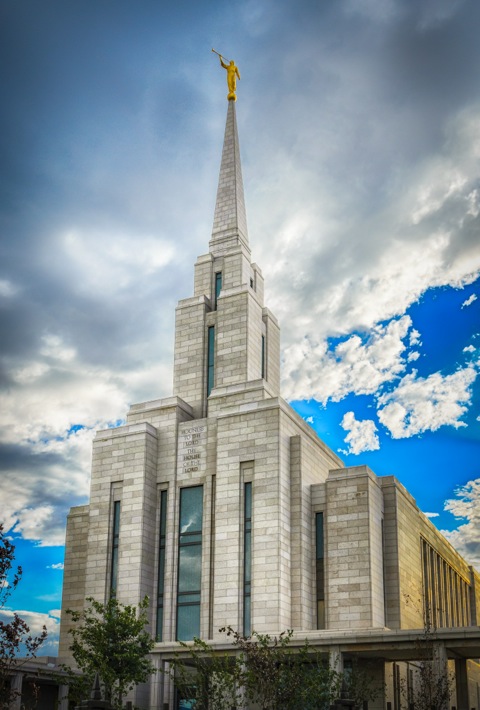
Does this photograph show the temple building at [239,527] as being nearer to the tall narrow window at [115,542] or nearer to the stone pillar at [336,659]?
the tall narrow window at [115,542]

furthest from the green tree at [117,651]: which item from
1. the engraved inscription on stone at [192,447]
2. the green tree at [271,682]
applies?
the engraved inscription on stone at [192,447]

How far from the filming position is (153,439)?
55812mm

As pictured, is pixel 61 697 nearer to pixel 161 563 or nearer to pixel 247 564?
pixel 161 563

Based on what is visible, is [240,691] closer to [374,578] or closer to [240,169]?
[374,578]

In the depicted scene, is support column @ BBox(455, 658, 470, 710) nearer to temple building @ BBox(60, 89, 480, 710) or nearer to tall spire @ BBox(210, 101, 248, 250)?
temple building @ BBox(60, 89, 480, 710)

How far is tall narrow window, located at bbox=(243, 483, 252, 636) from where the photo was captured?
48.1 m

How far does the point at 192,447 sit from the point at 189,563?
7304 mm

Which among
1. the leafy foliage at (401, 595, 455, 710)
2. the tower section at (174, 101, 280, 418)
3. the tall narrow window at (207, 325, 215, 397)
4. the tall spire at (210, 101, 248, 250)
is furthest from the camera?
the tall spire at (210, 101, 248, 250)

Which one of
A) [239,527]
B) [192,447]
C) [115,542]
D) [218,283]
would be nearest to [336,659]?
[239,527]

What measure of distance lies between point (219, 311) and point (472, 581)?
39580 millimetres

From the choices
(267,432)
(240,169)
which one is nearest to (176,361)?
(267,432)

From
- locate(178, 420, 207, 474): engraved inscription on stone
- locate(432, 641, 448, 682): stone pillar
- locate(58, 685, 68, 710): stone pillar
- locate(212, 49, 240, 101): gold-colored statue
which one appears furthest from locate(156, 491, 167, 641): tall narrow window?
locate(212, 49, 240, 101): gold-colored statue

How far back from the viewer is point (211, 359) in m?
60.7

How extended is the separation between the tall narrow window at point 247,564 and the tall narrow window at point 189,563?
359 centimetres
